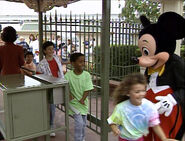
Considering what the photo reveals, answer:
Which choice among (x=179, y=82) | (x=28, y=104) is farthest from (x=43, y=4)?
(x=179, y=82)

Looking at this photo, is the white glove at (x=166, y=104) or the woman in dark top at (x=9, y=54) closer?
the white glove at (x=166, y=104)

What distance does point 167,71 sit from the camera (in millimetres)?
2344

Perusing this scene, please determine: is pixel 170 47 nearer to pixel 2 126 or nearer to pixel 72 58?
pixel 72 58

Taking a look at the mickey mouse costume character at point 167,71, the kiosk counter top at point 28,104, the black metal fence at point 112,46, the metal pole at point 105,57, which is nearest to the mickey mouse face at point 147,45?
the mickey mouse costume character at point 167,71

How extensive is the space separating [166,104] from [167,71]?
1.00ft

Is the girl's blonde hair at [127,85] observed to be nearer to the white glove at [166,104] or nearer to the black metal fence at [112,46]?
the white glove at [166,104]

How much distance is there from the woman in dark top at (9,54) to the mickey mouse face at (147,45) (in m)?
2.22

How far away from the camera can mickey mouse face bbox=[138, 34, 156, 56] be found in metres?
2.39

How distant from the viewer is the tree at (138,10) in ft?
33.9

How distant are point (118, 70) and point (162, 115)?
5131 mm

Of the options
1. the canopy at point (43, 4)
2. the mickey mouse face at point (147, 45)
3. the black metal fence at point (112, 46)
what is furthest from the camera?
the black metal fence at point (112, 46)

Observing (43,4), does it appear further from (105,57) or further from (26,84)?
(26,84)

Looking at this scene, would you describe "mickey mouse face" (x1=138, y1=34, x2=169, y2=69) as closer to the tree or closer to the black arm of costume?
the black arm of costume

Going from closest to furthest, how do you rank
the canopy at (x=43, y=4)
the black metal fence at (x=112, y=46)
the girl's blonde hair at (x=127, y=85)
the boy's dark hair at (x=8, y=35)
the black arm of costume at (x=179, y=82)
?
1. the girl's blonde hair at (x=127, y=85)
2. the black arm of costume at (x=179, y=82)
3. the boy's dark hair at (x=8, y=35)
4. the canopy at (x=43, y=4)
5. the black metal fence at (x=112, y=46)
